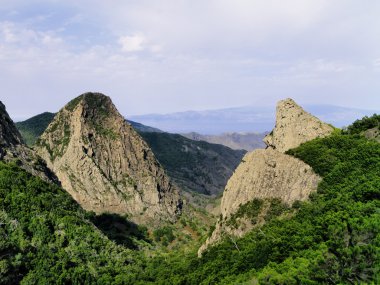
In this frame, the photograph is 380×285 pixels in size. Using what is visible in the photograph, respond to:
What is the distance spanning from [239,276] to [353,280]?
16144 millimetres

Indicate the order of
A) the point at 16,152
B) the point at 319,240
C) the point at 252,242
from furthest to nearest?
the point at 16,152
the point at 252,242
the point at 319,240

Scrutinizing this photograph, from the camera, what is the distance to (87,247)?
69.7 meters

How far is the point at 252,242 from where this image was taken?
60.6m

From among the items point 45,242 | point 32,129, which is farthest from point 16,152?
point 32,129

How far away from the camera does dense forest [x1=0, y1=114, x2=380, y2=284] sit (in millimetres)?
44031

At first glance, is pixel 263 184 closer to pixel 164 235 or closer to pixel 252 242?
pixel 252 242

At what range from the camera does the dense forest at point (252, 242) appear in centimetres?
4403

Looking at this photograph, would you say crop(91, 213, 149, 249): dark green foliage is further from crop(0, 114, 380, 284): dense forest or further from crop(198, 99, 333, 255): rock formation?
crop(198, 99, 333, 255): rock formation

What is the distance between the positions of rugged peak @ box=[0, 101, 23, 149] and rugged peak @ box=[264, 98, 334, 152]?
2094 inches

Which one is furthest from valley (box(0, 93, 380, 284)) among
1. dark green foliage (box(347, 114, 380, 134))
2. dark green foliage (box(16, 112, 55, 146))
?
dark green foliage (box(16, 112, 55, 146))

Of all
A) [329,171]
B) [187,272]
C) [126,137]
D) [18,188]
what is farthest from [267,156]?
[126,137]

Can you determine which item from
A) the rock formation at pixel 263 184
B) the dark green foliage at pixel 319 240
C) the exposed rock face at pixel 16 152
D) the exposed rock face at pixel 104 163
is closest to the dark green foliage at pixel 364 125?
the dark green foliage at pixel 319 240

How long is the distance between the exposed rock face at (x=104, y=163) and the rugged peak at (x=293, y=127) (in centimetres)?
4642

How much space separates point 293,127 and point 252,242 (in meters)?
35.6
